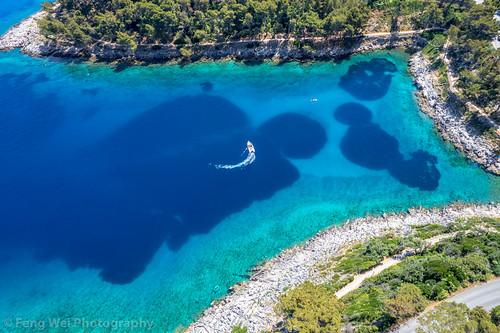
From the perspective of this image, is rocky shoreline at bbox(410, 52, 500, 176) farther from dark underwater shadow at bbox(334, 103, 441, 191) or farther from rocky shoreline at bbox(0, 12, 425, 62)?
rocky shoreline at bbox(0, 12, 425, 62)

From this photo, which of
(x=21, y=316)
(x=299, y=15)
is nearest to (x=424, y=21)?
(x=299, y=15)

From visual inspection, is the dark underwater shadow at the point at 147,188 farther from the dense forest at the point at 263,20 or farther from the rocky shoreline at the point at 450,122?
the dense forest at the point at 263,20

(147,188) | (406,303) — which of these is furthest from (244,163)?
(406,303)

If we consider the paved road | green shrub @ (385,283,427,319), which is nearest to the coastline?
the paved road

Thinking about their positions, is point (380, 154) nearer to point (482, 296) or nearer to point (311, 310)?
point (482, 296)

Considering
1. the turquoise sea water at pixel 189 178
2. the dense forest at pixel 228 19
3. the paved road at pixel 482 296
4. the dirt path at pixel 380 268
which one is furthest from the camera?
the dense forest at pixel 228 19

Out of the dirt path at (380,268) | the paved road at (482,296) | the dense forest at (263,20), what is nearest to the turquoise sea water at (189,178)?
the dirt path at (380,268)
